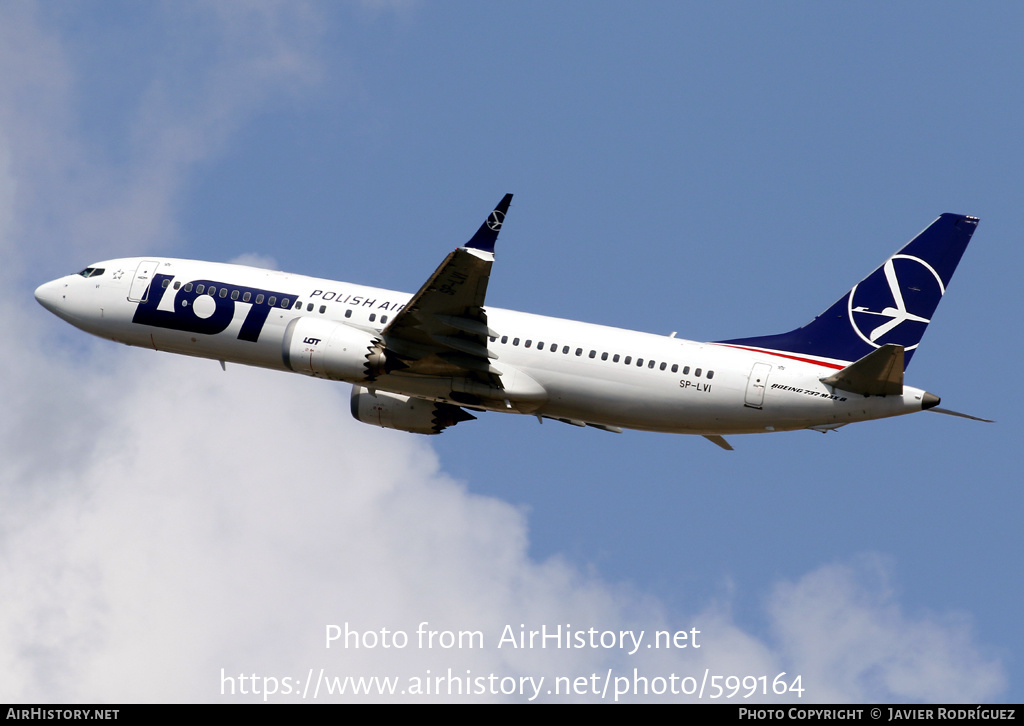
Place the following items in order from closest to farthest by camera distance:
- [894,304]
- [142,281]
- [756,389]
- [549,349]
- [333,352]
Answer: [756,389] → [333,352] → [549,349] → [894,304] → [142,281]

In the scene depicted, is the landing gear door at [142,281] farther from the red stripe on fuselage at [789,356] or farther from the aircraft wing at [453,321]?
the red stripe on fuselage at [789,356]

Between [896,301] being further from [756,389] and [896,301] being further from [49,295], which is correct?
[49,295]

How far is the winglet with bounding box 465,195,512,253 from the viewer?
4125 centimetres

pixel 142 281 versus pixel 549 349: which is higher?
pixel 142 281

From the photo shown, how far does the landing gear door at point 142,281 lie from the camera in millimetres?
50500

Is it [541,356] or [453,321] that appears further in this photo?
[541,356]

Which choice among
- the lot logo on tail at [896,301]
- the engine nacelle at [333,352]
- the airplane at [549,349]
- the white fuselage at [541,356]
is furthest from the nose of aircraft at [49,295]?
the lot logo on tail at [896,301]

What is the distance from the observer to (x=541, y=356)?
153 feet

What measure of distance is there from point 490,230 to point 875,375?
13.6m

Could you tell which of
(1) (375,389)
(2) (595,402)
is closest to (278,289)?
(1) (375,389)

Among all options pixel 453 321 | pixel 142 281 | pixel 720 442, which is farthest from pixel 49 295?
pixel 720 442
